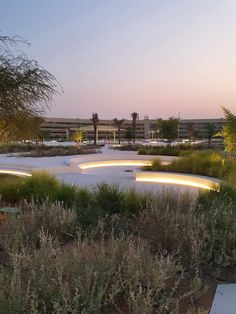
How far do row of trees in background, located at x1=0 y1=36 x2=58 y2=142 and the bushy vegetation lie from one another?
1.93m

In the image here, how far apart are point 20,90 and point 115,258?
4565 mm

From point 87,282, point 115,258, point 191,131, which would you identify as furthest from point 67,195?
point 191,131

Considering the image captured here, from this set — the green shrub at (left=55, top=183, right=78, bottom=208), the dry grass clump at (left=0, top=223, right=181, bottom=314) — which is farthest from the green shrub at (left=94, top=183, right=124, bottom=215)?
the dry grass clump at (left=0, top=223, right=181, bottom=314)

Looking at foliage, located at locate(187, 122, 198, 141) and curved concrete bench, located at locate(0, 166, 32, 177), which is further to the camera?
foliage, located at locate(187, 122, 198, 141)

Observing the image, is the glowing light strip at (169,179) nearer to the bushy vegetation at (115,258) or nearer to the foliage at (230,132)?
the foliage at (230,132)

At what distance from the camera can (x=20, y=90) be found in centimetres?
743

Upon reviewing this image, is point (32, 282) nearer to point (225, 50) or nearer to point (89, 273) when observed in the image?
point (89, 273)

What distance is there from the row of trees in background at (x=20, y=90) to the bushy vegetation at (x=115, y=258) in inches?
76.1

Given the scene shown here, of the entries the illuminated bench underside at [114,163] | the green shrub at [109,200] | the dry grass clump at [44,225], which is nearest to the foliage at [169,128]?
the illuminated bench underside at [114,163]

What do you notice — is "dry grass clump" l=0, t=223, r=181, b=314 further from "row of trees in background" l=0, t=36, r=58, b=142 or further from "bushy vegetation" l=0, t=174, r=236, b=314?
"row of trees in background" l=0, t=36, r=58, b=142

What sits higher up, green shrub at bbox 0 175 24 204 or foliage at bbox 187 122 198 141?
foliage at bbox 187 122 198 141

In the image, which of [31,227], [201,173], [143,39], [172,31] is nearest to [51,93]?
[31,227]

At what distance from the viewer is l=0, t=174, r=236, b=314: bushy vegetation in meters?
3.08

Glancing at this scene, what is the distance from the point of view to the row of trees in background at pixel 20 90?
721cm
